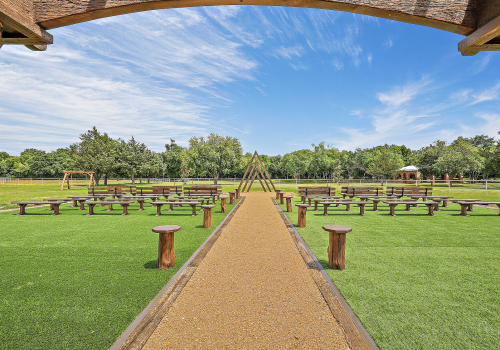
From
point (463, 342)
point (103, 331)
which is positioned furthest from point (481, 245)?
point (103, 331)

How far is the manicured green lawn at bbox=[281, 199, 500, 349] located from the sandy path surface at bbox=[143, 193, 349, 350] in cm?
57

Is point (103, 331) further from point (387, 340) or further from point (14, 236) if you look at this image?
point (14, 236)

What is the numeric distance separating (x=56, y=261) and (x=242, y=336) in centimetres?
446

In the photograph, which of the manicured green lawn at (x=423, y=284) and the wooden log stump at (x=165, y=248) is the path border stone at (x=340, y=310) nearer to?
the manicured green lawn at (x=423, y=284)

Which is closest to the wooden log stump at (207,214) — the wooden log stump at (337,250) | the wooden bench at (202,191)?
the wooden log stump at (337,250)

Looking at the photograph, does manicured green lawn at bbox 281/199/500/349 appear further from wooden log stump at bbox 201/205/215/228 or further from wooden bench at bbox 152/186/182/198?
wooden bench at bbox 152/186/182/198

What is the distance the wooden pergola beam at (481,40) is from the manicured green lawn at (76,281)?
4929mm

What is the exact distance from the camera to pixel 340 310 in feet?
9.91

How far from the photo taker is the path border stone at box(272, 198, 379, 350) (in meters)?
2.46

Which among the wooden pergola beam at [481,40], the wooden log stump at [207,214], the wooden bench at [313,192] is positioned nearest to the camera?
the wooden pergola beam at [481,40]

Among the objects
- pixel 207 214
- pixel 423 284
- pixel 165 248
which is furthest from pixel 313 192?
pixel 165 248

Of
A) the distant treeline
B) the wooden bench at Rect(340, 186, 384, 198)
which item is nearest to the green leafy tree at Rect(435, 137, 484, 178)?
the distant treeline

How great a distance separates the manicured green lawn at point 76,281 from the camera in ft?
8.63

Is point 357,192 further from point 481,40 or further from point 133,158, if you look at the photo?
point 133,158
